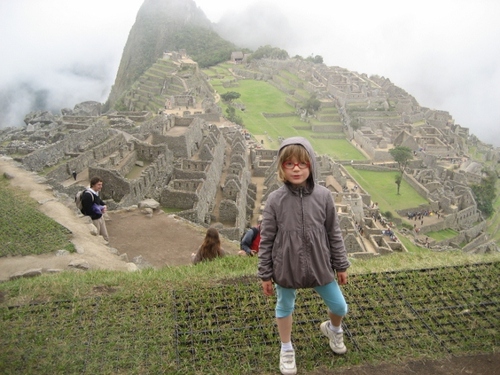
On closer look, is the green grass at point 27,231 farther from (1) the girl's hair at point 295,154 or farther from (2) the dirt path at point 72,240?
(1) the girl's hair at point 295,154

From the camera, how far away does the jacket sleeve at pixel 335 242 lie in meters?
3.86

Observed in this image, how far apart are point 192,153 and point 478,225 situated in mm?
25744

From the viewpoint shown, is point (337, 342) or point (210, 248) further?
point (210, 248)

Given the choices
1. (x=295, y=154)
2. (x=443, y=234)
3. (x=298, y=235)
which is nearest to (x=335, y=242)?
(x=298, y=235)

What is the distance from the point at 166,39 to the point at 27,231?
89153 mm

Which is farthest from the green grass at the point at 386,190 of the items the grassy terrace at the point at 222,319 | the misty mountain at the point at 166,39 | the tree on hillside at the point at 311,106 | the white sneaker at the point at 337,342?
the misty mountain at the point at 166,39

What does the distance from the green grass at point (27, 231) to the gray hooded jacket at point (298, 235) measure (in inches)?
229

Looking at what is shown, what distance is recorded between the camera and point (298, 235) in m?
3.73

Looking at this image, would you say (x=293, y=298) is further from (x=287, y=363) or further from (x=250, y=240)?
(x=250, y=240)

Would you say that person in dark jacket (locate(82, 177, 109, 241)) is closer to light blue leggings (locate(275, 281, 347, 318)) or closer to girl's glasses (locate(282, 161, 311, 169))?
light blue leggings (locate(275, 281, 347, 318))

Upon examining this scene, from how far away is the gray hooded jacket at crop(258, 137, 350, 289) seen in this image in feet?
12.3

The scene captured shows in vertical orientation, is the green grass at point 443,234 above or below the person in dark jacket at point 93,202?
below

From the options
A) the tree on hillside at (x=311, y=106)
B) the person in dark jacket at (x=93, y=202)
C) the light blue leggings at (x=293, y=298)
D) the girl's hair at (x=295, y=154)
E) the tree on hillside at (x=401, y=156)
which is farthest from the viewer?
the tree on hillside at (x=311, y=106)

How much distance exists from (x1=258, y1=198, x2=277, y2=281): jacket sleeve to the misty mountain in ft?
255
